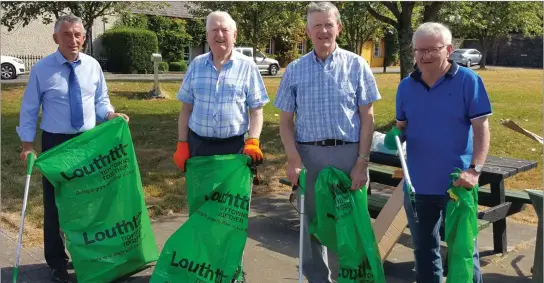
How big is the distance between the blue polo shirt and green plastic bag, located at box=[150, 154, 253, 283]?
1104 mm

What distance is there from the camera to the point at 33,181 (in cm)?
702

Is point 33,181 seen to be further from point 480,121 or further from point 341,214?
point 480,121

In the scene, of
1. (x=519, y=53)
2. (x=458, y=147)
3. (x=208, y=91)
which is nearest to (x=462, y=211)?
(x=458, y=147)

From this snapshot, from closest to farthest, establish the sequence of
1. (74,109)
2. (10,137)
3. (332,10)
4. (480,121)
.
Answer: (480,121), (332,10), (74,109), (10,137)

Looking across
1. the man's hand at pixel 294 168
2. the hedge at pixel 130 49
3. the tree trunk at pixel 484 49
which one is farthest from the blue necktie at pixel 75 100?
the tree trunk at pixel 484 49

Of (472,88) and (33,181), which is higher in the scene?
(472,88)

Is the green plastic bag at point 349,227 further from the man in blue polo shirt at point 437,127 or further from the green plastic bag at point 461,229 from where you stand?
the green plastic bag at point 461,229

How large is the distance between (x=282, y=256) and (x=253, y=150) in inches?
54.4

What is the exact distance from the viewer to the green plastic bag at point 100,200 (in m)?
4.01

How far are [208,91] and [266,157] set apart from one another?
451 centimetres

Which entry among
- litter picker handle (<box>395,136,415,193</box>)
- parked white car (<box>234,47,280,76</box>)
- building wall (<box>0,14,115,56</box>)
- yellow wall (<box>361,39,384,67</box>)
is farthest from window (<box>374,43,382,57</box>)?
litter picker handle (<box>395,136,415,193</box>)

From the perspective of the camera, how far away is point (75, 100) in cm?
411

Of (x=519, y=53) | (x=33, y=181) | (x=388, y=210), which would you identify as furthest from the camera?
(x=519, y=53)

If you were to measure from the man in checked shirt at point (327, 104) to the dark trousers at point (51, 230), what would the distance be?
5.86 feet
